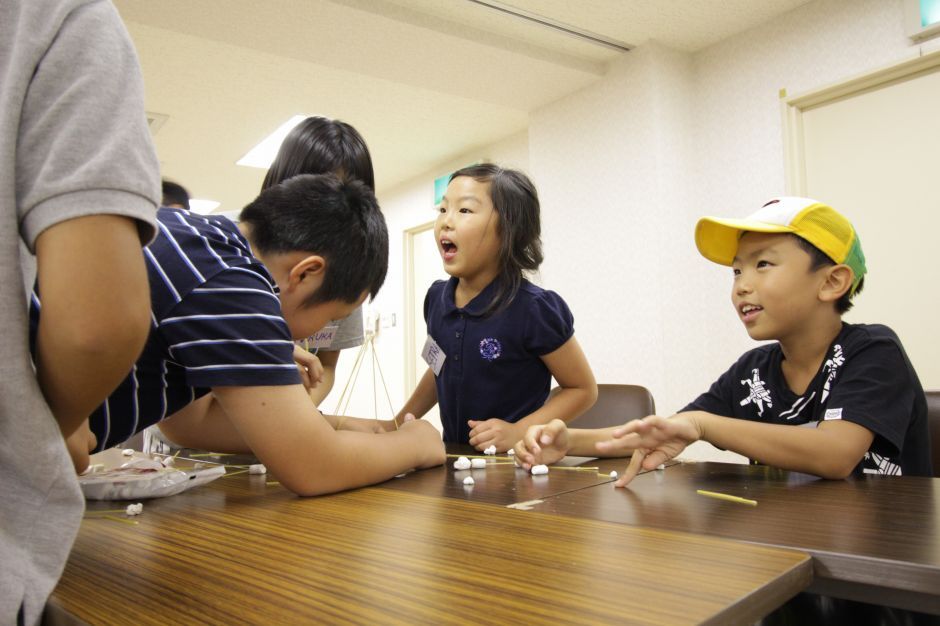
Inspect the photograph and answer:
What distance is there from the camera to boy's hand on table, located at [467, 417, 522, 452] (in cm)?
143

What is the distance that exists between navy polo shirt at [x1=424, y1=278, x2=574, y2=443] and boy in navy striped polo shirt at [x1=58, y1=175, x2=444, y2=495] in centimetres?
72

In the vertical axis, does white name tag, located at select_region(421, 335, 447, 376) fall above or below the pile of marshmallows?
above

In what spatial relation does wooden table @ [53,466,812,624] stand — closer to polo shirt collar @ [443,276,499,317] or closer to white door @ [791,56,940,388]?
polo shirt collar @ [443,276,499,317]

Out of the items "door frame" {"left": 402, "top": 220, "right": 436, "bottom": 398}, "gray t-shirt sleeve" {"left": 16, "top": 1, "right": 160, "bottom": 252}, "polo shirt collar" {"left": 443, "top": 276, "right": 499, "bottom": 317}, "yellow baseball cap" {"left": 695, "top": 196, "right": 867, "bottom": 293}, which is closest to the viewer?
"gray t-shirt sleeve" {"left": 16, "top": 1, "right": 160, "bottom": 252}

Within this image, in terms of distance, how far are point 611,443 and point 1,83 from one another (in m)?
0.86

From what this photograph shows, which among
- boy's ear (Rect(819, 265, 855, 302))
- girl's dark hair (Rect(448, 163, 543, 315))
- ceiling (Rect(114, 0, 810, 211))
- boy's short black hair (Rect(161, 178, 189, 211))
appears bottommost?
boy's ear (Rect(819, 265, 855, 302))

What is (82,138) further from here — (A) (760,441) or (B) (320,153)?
(B) (320,153)

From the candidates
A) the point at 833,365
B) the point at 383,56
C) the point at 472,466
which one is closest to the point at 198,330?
the point at 472,466

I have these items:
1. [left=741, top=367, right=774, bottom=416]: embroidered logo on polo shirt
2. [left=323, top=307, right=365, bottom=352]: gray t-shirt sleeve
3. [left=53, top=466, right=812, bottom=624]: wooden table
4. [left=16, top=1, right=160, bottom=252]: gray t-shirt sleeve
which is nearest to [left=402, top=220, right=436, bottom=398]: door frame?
[left=323, top=307, right=365, bottom=352]: gray t-shirt sleeve

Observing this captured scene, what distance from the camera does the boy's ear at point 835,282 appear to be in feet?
4.51

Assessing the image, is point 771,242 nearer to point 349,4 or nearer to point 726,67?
point 349,4

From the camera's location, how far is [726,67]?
12.5ft

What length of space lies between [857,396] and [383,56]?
10.5 feet

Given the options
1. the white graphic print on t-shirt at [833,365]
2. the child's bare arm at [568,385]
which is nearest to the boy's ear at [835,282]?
the white graphic print on t-shirt at [833,365]
